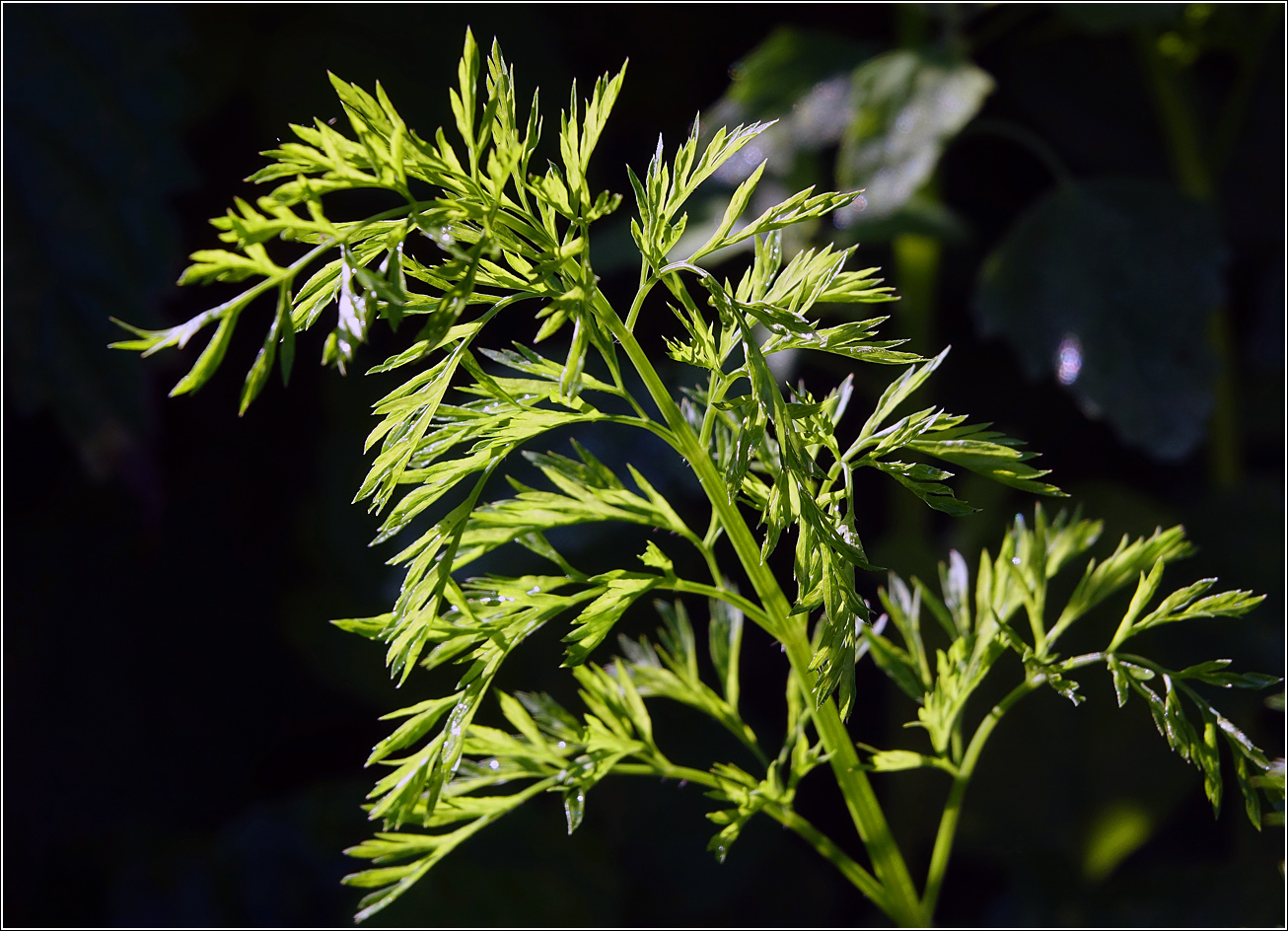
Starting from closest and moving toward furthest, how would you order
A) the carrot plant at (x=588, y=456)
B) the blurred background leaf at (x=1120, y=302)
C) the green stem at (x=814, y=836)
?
the carrot plant at (x=588, y=456) < the green stem at (x=814, y=836) < the blurred background leaf at (x=1120, y=302)

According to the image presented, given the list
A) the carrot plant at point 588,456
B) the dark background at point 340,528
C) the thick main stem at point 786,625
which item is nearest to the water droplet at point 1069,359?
the dark background at point 340,528

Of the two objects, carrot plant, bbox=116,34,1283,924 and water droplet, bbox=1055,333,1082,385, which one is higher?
carrot plant, bbox=116,34,1283,924

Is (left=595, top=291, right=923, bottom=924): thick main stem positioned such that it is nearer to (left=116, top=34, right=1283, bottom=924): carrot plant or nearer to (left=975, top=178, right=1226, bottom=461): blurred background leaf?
(left=116, top=34, right=1283, bottom=924): carrot plant

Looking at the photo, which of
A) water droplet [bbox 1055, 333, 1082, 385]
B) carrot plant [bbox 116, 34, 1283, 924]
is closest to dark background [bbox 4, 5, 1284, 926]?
water droplet [bbox 1055, 333, 1082, 385]

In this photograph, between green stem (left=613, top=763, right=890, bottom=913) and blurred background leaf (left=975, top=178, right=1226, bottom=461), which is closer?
green stem (left=613, top=763, right=890, bottom=913)

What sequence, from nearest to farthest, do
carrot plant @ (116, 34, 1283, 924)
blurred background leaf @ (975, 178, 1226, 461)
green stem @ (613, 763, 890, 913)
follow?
carrot plant @ (116, 34, 1283, 924)
green stem @ (613, 763, 890, 913)
blurred background leaf @ (975, 178, 1226, 461)

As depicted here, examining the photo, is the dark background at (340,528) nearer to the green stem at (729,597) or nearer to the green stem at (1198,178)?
the green stem at (1198,178)
